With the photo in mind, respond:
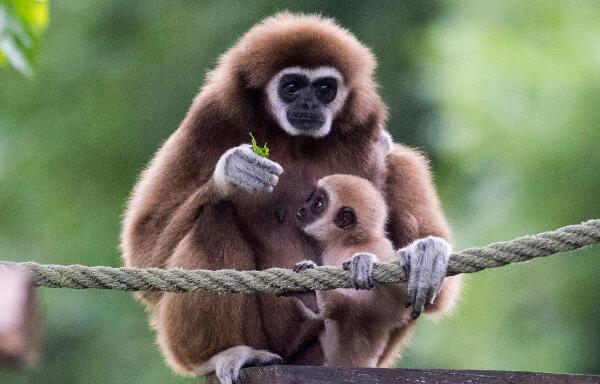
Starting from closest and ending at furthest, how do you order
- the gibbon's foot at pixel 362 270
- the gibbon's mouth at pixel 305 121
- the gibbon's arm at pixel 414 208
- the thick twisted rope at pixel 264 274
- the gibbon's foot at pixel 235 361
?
the thick twisted rope at pixel 264 274
the gibbon's foot at pixel 362 270
the gibbon's foot at pixel 235 361
the gibbon's arm at pixel 414 208
the gibbon's mouth at pixel 305 121

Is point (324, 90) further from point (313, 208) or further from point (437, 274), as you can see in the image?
point (437, 274)

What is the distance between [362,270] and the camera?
5.05 m

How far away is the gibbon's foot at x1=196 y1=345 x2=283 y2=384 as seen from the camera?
5.58m

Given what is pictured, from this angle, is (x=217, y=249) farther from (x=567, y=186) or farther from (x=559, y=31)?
(x=559, y=31)

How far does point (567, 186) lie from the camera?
37.6 feet

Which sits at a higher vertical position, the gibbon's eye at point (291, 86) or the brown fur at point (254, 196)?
the gibbon's eye at point (291, 86)

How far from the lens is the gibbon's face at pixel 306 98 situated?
21.6 feet

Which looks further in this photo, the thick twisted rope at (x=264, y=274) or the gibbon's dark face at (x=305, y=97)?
the gibbon's dark face at (x=305, y=97)

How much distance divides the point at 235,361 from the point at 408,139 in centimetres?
1132

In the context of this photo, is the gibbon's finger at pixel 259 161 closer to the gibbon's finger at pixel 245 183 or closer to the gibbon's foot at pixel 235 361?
the gibbon's finger at pixel 245 183

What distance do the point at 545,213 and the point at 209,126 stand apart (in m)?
5.95

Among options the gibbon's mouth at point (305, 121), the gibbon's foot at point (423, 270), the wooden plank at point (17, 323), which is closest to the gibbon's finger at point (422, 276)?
the gibbon's foot at point (423, 270)

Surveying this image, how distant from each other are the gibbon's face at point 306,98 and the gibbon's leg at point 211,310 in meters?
0.77

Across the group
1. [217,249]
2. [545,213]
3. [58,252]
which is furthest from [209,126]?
[58,252]
